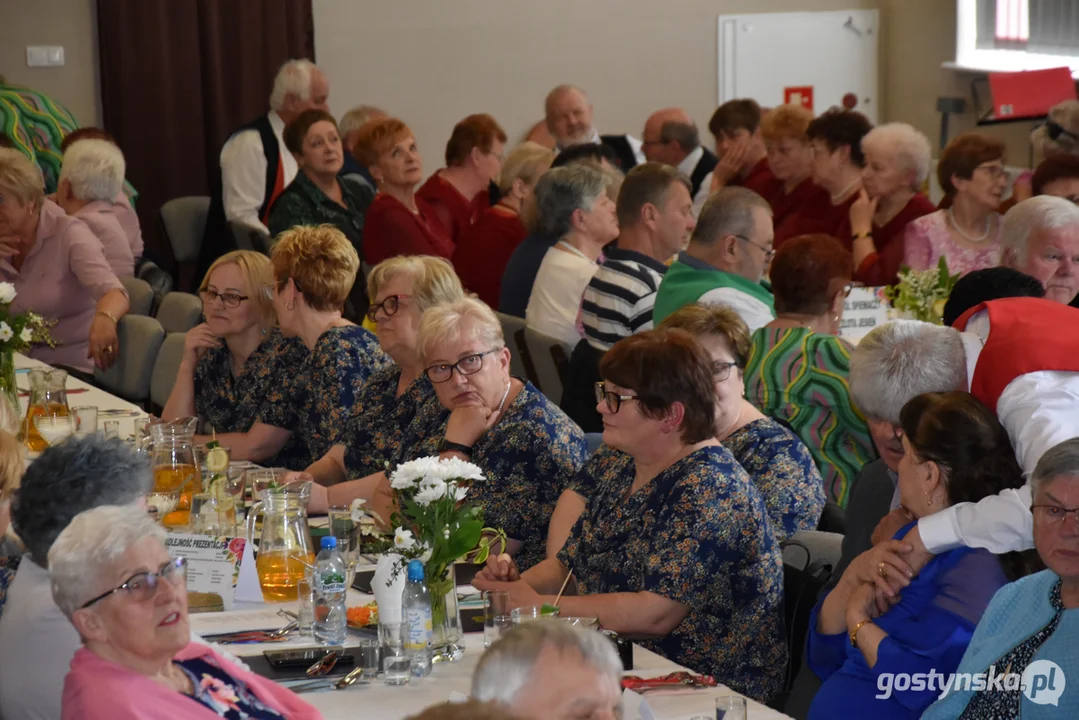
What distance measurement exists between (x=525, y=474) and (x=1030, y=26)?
715 centimetres

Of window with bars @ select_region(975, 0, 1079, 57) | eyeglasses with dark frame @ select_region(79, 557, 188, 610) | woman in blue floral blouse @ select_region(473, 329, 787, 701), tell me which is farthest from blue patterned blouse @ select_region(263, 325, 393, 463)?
window with bars @ select_region(975, 0, 1079, 57)

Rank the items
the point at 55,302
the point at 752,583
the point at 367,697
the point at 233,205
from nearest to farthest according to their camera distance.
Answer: the point at 367,697
the point at 752,583
the point at 55,302
the point at 233,205

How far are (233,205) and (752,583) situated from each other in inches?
235

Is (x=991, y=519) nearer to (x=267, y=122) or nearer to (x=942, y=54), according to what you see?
(x=267, y=122)

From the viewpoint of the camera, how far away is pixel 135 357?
18.5ft

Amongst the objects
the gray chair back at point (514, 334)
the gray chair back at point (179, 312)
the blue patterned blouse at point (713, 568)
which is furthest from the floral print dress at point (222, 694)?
the gray chair back at point (179, 312)

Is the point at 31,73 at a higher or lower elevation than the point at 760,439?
higher

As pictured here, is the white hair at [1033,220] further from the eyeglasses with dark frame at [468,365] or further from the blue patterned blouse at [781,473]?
the eyeglasses with dark frame at [468,365]

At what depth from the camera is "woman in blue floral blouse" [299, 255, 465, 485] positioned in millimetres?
3996

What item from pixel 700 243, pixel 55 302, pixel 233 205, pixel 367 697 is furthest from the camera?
pixel 233 205

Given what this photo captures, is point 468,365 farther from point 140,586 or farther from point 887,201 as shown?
point 887,201

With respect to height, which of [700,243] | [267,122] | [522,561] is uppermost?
[267,122]

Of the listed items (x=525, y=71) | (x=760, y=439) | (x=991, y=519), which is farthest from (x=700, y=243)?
(x=525, y=71)

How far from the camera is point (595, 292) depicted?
5227mm
